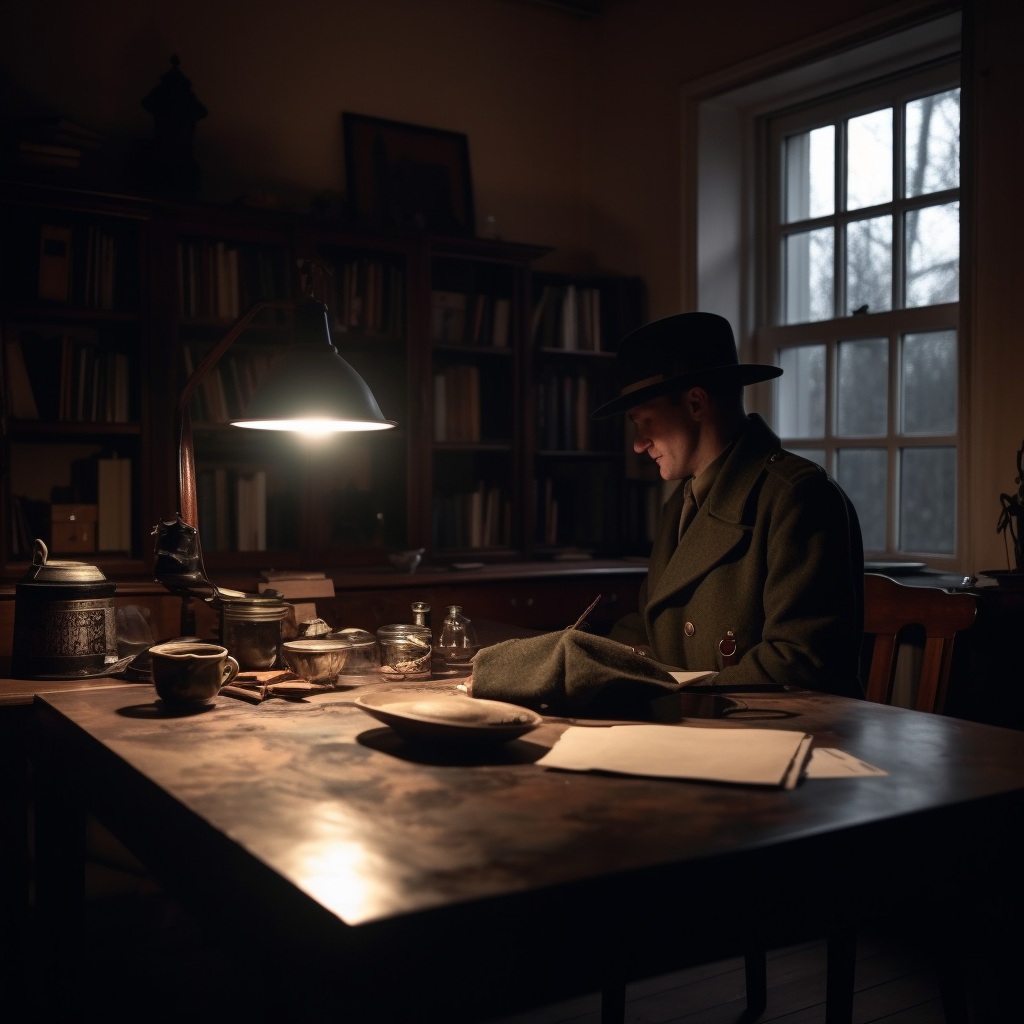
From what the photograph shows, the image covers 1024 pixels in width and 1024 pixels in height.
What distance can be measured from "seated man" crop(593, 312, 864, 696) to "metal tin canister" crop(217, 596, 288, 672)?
0.78 meters

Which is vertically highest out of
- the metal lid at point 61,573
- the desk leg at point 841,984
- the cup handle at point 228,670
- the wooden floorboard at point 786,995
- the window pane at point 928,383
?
the window pane at point 928,383

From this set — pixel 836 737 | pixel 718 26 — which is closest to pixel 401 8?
pixel 718 26

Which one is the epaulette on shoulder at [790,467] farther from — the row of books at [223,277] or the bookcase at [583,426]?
the bookcase at [583,426]

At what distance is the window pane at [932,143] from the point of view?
3662mm

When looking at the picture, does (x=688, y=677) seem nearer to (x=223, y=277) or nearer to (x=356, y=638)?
(x=356, y=638)

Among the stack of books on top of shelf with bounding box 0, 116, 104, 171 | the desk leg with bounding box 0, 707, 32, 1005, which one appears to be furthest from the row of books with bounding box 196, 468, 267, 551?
the desk leg with bounding box 0, 707, 32, 1005

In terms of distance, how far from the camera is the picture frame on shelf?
4.30 meters

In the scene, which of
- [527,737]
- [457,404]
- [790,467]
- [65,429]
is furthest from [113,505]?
[527,737]

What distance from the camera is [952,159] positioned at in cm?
366

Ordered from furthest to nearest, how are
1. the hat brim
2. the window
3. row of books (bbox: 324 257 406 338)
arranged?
row of books (bbox: 324 257 406 338) → the window → the hat brim

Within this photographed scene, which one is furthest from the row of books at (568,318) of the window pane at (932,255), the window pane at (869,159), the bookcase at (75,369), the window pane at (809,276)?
the bookcase at (75,369)

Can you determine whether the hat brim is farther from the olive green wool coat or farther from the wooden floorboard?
the wooden floorboard

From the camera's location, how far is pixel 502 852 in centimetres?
92

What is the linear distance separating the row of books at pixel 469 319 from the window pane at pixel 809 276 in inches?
44.6
